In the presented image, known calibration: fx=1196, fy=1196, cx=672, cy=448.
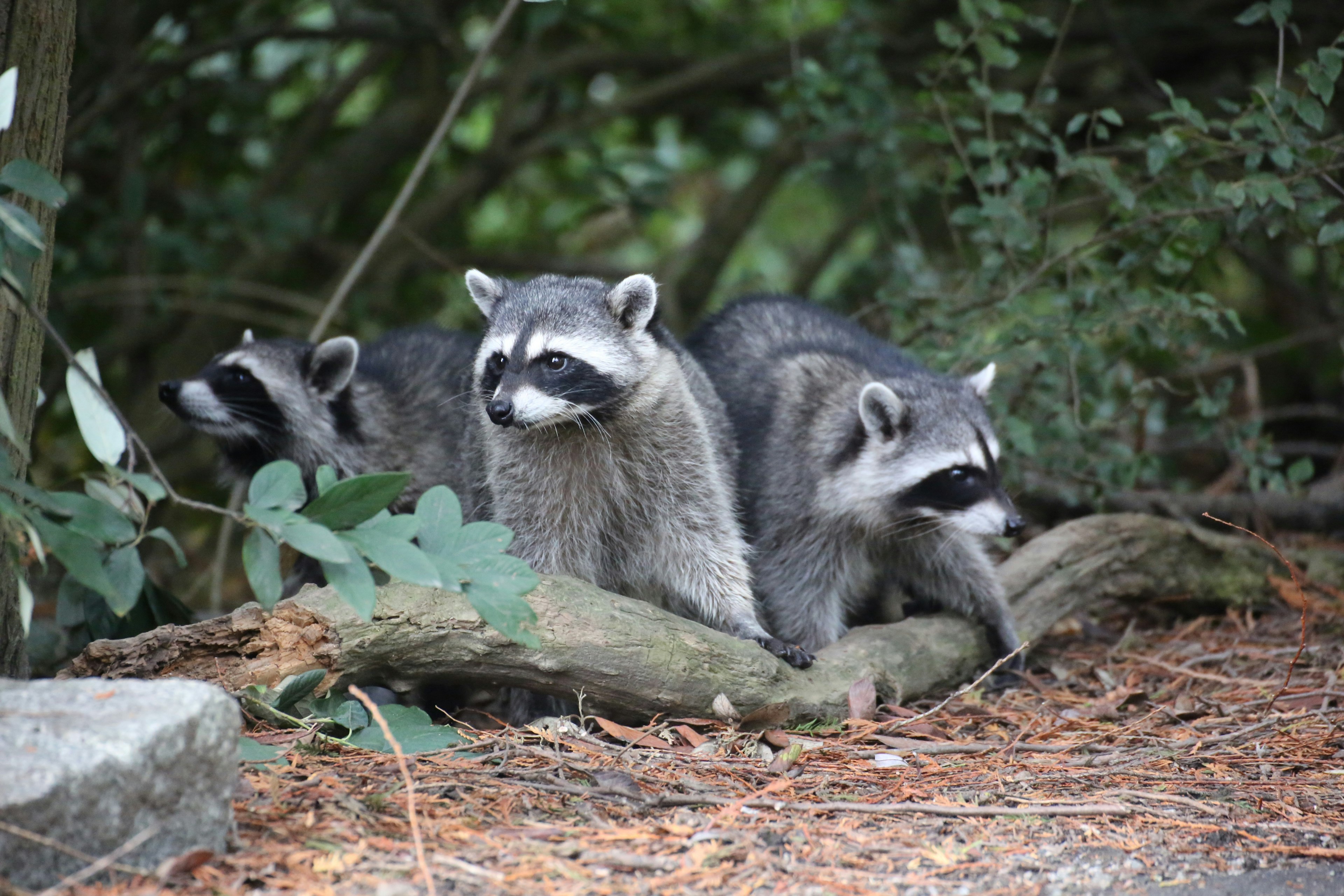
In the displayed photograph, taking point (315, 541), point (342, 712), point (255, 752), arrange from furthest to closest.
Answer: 1. point (342, 712)
2. point (255, 752)
3. point (315, 541)

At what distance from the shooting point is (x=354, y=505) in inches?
120

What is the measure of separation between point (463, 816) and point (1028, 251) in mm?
4379

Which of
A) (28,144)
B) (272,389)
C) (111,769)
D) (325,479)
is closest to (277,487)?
(325,479)

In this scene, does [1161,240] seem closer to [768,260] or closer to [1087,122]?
[1087,122]

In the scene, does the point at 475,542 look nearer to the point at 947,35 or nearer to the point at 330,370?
the point at 330,370

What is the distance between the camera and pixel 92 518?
9.90 feet

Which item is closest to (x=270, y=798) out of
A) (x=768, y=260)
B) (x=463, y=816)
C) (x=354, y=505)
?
(x=463, y=816)

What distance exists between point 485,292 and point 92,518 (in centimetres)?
235

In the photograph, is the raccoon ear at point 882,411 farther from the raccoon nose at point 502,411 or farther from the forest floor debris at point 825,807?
the raccoon nose at point 502,411

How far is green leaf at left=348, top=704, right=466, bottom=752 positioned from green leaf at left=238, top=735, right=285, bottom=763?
313 mm

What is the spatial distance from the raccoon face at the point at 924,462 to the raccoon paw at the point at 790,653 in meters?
0.92

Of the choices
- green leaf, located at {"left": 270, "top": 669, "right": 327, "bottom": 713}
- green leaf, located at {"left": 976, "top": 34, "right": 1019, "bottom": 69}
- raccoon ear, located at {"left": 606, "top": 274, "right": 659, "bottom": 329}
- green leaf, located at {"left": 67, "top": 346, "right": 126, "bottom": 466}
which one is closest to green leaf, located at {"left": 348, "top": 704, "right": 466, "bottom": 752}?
green leaf, located at {"left": 270, "top": 669, "right": 327, "bottom": 713}

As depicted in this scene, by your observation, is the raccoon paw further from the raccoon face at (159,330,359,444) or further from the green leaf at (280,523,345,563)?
the raccoon face at (159,330,359,444)

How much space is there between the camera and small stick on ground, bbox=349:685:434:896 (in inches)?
106
